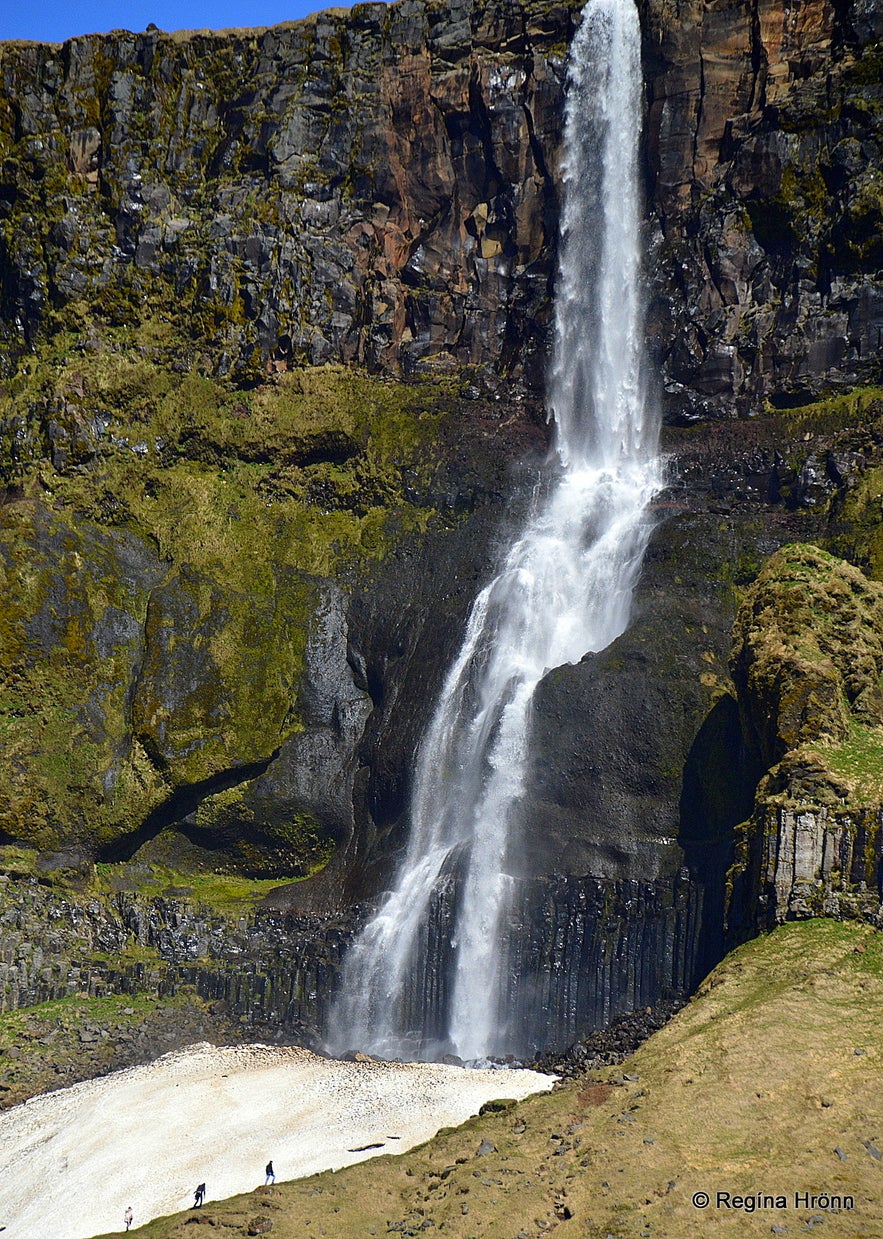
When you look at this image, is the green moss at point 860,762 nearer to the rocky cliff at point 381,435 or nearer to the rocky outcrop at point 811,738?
the rocky outcrop at point 811,738

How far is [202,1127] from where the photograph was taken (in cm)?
2825

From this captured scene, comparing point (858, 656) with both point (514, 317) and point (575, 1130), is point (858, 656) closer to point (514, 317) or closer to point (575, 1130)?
point (575, 1130)

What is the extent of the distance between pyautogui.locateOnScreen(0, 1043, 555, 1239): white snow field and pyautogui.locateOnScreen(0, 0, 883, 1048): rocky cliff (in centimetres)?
551

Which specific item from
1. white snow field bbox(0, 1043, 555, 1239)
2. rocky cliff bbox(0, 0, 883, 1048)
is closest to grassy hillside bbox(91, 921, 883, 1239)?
white snow field bbox(0, 1043, 555, 1239)

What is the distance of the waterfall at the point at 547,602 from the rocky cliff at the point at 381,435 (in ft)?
3.31

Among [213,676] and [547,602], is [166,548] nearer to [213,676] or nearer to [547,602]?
[213,676]

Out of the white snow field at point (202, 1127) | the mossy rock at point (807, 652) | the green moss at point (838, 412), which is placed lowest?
the white snow field at point (202, 1127)

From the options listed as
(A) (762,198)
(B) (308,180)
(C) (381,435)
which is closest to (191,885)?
(C) (381,435)

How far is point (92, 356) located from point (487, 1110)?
40276mm

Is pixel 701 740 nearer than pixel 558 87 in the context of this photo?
Yes

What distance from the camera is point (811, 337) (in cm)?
5041

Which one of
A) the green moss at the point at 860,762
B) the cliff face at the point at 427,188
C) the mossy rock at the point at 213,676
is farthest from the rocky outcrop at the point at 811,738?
the mossy rock at the point at 213,676

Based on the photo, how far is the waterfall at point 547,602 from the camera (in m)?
36.7

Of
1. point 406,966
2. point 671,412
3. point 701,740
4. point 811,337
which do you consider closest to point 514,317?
point 671,412
